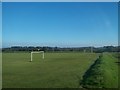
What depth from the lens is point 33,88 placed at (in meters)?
14.3

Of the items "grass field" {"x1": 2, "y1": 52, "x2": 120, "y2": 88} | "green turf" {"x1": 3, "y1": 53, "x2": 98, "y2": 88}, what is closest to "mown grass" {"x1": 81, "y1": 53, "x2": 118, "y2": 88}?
"grass field" {"x1": 2, "y1": 52, "x2": 120, "y2": 88}

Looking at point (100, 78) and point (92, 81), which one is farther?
point (100, 78)

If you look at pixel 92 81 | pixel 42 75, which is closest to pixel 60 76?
pixel 42 75

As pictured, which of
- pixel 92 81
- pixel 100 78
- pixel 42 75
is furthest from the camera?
pixel 42 75

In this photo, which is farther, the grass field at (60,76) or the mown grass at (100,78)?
the grass field at (60,76)

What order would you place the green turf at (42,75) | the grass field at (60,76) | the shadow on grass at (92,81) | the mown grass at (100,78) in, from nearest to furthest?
the shadow on grass at (92,81), the mown grass at (100,78), the grass field at (60,76), the green turf at (42,75)

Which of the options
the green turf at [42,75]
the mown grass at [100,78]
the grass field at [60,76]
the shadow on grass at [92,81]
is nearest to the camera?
the shadow on grass at [92,81]

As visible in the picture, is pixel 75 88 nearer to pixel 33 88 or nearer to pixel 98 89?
pixel 98 89

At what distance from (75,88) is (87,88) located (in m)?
0.55

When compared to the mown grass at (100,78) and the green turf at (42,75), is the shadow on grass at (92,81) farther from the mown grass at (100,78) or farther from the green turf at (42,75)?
the green turf at (42,75)

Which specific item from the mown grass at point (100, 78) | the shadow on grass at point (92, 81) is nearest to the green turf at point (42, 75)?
the shadow on grass at point (92, 81)

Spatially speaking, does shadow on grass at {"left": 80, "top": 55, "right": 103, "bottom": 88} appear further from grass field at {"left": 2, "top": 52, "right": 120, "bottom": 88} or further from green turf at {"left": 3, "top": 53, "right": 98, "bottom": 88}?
green turf at {"left": 3, "top": 53, "right": 98, "bottom": 88}

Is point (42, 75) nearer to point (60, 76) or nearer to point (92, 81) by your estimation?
point (60, 76)

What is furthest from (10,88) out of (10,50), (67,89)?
(10,50)
